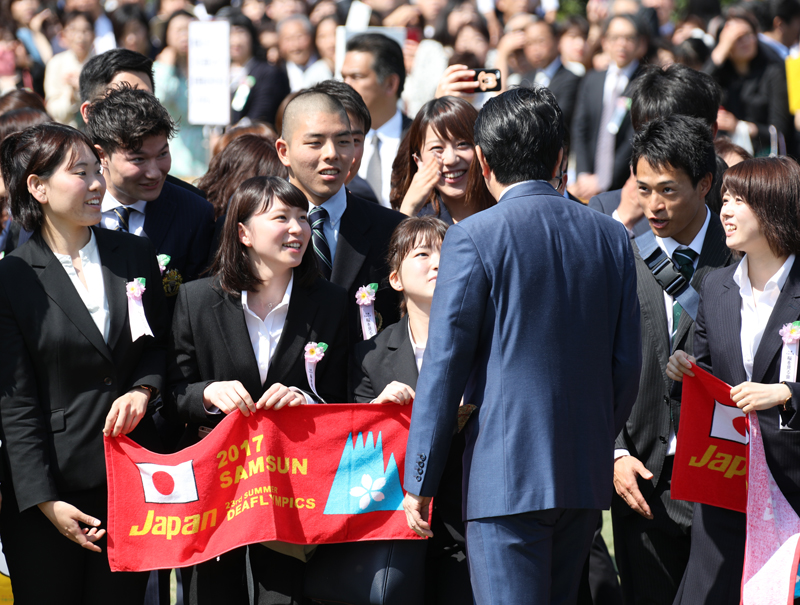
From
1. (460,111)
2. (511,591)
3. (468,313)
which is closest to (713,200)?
(460,111)

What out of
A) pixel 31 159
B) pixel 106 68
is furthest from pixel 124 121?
pixel 106 68

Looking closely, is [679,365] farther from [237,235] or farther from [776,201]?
[237,235]

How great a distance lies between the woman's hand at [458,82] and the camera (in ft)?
18.7

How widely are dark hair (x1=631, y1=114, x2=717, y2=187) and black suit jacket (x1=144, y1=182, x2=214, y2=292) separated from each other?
2.12 meters

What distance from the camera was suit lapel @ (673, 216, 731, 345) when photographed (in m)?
4.20

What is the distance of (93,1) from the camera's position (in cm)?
1242

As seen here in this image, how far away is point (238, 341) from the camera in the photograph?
12.6 ft

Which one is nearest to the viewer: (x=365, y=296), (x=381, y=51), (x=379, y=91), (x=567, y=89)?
(x=365, y=296)

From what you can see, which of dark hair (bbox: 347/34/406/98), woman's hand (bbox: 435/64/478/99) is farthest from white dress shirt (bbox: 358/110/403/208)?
woman's hand (bbox: 435/64/478/99)

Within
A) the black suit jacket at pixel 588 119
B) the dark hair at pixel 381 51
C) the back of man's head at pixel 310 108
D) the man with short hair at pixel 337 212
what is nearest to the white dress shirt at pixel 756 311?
the man with short hair at pixel 337 212

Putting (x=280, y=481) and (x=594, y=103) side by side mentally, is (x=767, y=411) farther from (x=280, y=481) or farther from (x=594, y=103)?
(x=594, y=103)

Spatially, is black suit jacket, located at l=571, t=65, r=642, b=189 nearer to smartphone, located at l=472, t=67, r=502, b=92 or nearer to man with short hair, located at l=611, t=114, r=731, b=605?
smartphone, located at l=472, t=67, r=502, b=92

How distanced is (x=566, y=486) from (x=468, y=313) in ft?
2.23

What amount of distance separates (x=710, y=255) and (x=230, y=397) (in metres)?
2.27
